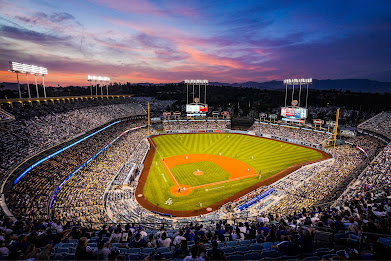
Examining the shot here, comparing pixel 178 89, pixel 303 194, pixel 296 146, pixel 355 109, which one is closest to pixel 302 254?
pixel 303 194

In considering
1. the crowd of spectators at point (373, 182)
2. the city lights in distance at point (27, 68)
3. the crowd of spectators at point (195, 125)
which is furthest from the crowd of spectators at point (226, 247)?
the crowd of spectators at point (195, 125)

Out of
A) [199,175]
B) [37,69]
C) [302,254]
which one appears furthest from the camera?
[37,69]

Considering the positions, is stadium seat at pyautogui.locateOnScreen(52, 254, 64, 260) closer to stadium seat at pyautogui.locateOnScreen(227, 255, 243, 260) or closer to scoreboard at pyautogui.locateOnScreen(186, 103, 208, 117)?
stadium seat at pyautogui.locateOnScreen(227, 255, 243, 260)

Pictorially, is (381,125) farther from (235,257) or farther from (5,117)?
(5,117)

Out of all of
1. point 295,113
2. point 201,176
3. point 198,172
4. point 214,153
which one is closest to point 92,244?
point 201,176

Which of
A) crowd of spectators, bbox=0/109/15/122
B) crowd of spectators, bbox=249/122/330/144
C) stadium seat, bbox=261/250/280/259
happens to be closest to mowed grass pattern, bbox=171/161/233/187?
crowd of spectators, bbox=0/109/15/122

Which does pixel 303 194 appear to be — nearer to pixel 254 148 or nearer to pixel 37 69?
pixel 254 148
